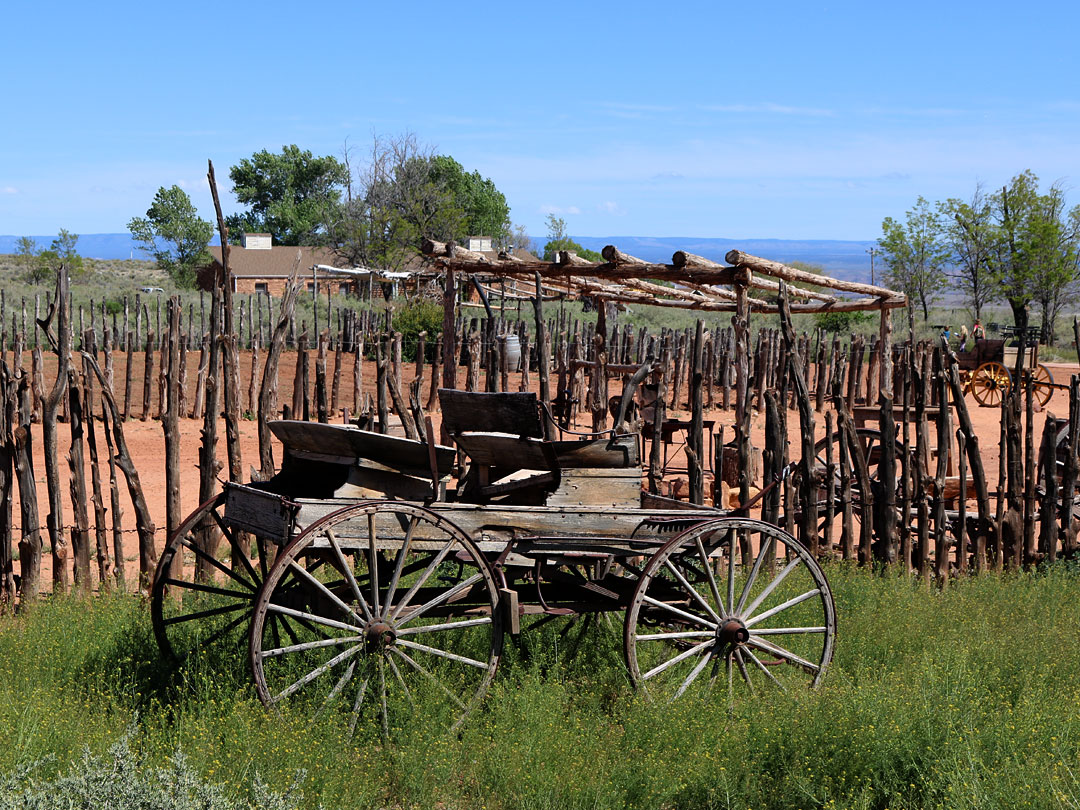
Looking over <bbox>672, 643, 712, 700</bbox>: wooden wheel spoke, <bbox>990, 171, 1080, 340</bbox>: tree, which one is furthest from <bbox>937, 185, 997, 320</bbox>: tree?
<bbox>672, 643, 712, 700</bbox>: wooden wheel spoke

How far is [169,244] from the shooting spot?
236 feet

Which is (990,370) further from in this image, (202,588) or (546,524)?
(202,588)

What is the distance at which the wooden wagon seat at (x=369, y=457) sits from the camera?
4.46 m

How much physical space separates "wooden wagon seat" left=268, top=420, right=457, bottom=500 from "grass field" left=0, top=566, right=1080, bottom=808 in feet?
3.05

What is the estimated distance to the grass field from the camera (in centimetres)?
365

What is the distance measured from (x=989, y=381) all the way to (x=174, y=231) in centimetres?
5751

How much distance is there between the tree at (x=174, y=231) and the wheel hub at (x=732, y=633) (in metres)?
57.2

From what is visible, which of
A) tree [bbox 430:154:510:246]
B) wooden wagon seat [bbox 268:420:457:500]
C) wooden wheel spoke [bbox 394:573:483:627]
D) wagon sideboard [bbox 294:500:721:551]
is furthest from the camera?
tree [bbox 430:154:510:246]

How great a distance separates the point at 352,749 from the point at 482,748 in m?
0.49

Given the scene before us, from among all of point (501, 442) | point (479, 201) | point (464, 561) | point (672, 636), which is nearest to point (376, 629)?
point (464, 561)

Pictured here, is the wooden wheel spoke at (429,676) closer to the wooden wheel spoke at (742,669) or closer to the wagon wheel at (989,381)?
the wooden wheel spoke at (742,669)

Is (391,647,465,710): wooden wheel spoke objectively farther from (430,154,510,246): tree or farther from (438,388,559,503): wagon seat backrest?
(430,154,510,246): tree

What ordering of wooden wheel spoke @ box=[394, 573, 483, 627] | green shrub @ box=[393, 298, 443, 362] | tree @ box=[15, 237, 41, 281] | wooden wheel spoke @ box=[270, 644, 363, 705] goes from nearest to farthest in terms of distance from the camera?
wooden wheel spoke @ box=[270, 644, 363, 705], wooden wheel spoke @ box=[394, 573, 483, 627], green shrub @ box=[393, 298, 443, 362], tree @ box=[15, 237, 41, 281]

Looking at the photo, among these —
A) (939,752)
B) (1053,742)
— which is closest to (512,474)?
(939,752)
